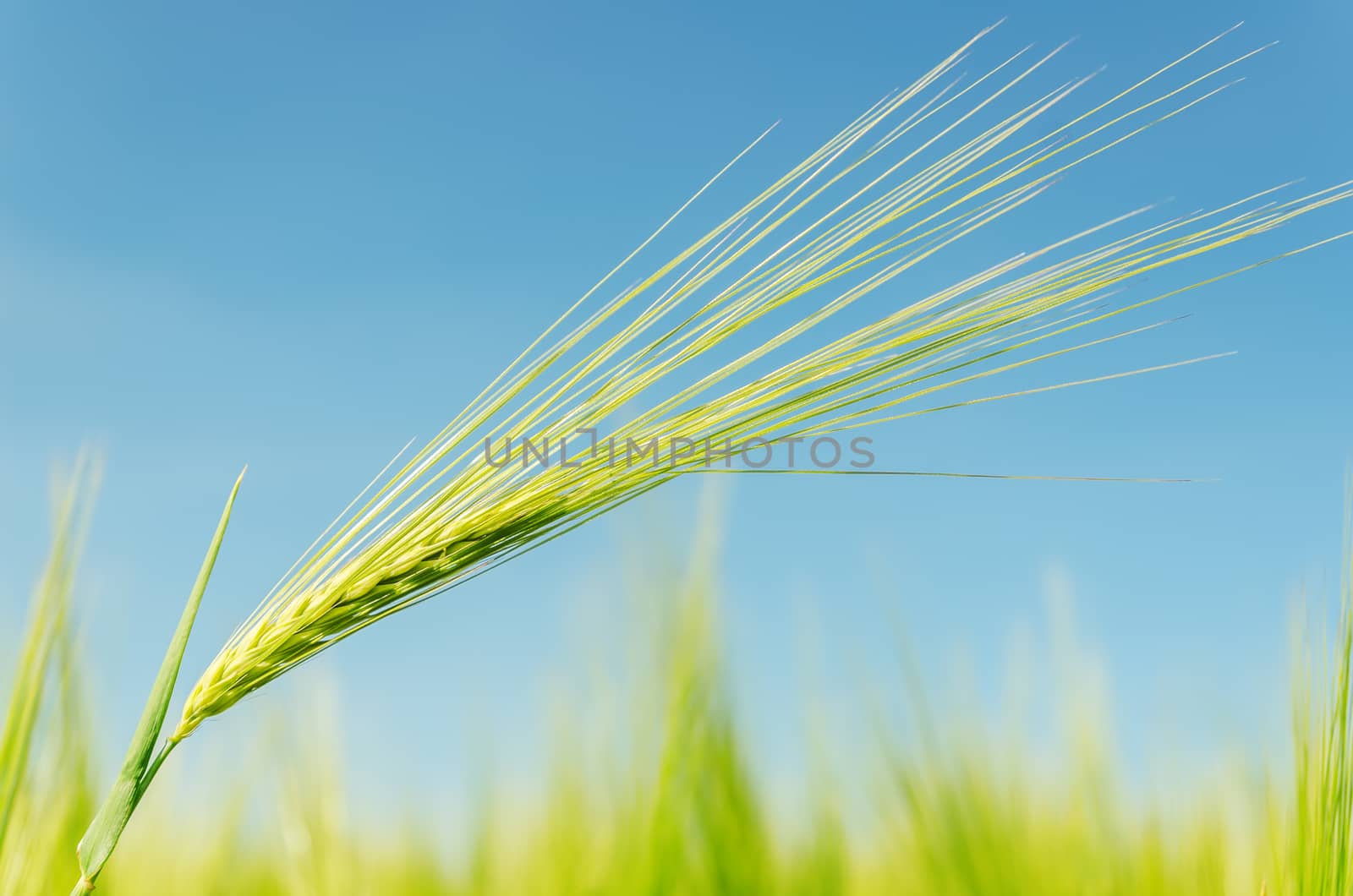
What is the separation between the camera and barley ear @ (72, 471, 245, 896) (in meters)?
1.09

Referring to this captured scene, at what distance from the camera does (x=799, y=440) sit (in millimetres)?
1228

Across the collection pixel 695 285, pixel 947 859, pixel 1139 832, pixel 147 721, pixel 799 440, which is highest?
pixel 695 285

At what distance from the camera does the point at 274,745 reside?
220 centimetres

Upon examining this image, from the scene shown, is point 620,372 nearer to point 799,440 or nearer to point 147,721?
point 799,440

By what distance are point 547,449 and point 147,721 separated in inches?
19.9

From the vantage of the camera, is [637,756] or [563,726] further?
[563,726]

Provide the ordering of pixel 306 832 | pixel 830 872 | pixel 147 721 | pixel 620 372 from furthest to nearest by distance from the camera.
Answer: pixel 306 832, pixel 830 872, pixel 620 372, pixel 147 721

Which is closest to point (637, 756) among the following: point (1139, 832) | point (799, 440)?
point (799, 440)

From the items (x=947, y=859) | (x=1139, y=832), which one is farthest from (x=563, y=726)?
(x=1139, y=832)

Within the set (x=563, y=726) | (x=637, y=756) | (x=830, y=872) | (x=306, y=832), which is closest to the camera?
(x=637, y=756)

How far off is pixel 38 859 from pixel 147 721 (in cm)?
58

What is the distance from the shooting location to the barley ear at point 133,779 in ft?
3.59

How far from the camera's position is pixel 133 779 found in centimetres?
111

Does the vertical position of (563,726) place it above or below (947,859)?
above
